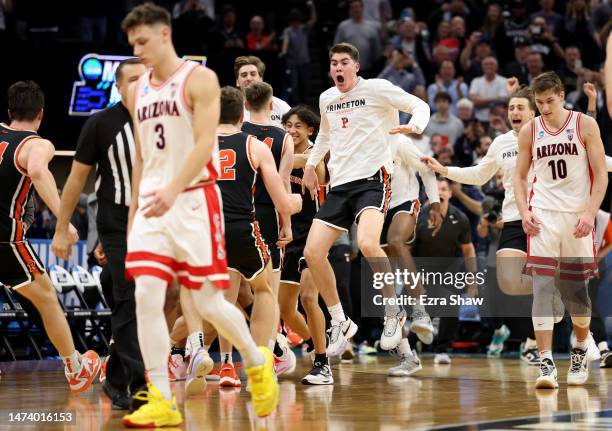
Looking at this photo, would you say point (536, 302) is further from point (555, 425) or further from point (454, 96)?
point (454, 96)

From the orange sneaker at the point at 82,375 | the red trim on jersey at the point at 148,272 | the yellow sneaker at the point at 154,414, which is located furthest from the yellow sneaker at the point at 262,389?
the orange sneaker at the point at 82,375

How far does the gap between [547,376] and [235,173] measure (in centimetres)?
282

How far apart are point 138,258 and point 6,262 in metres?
2.83

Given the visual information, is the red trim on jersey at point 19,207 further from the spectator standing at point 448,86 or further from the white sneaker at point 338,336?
the spectator standing at point 448,86

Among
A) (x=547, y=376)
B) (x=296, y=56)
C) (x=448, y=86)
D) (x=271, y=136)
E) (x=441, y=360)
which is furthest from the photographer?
(x=296, y=56)

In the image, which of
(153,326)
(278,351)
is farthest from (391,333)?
(153,326)

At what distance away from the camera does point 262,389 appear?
5.97 metres

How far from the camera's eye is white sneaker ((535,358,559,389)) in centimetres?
826

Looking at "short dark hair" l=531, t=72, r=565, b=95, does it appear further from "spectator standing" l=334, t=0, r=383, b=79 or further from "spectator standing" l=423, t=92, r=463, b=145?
"spectator standing" l=334, t=0, r=383, b=79

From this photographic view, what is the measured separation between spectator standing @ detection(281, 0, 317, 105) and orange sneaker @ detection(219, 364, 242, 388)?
374 inches

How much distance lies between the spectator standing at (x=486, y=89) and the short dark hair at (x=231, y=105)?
9634 millimetres

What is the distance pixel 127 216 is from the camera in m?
6.80

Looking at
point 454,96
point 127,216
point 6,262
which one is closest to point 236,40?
point 454,96

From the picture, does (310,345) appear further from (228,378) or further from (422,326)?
(228,378)
